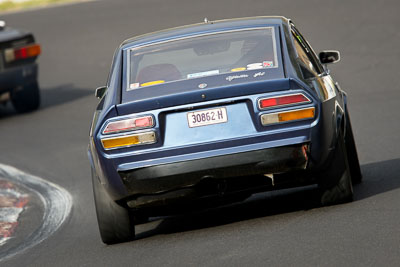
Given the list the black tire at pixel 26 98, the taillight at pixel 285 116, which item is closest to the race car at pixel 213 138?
the taillight at pixel 285 116

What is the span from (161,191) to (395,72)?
9.46 meters

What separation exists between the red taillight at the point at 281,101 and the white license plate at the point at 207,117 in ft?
0.83

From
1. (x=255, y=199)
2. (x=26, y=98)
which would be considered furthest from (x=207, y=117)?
(x=26, y=98)

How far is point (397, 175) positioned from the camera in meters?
7.98

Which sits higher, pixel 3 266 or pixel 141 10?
pixel 3 266

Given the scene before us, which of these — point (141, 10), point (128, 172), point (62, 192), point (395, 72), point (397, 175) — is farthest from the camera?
point (141, 10)

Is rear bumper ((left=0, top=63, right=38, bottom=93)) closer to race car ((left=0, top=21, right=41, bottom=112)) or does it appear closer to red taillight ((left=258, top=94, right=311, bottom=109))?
race car ((left=0, top=21, right=41, bottom=112))

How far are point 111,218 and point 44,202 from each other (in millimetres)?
2577

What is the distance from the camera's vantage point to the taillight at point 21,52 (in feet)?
49.2

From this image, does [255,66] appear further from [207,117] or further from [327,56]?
[327,56]

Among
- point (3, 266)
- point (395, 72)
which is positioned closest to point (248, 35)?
point (3, 266)

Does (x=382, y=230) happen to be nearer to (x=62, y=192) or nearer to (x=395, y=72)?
(x=62, y=192)

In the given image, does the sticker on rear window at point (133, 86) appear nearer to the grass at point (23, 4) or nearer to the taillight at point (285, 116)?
the taillight at point (285, 116)

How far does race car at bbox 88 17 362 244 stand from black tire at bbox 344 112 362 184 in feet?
2.52
